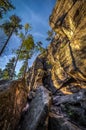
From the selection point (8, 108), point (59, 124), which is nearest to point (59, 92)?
point (59, 124)

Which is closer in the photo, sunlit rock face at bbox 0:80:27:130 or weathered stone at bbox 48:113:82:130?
sunlit rock face at bbox 0:80:27:130

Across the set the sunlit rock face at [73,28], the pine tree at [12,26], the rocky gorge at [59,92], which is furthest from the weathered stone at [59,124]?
the pine tree at [12,26]

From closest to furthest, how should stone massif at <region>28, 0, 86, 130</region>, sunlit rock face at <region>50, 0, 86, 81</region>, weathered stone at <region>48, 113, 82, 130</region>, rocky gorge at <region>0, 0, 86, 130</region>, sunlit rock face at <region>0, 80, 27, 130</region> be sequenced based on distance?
sunlit rock face at <region>0, 80, 27, 130</region> < rocky gorge at <region>0, 0, 86, 130</region> < weathered stone at <region>48, 113, 82, 130</region> < stone massif at <region>28, 0, 86, 130</region> < sunlit rock face at <region>50, 0, 86, 81</region>

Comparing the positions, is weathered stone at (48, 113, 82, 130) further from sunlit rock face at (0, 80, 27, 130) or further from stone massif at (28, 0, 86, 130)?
sunlit rock face at (0, 80, 27, 130)

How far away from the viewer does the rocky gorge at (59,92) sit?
823 centimetres

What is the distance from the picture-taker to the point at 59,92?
26047mm

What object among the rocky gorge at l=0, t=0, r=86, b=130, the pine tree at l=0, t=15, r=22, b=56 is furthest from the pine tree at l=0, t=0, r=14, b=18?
the pine tree at l=0, t=15, r=22, b=56

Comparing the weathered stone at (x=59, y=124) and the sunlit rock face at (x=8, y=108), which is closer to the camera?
the sunlit rock face at (x=8, y=108)

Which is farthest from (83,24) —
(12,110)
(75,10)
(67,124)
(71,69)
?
(12,110)

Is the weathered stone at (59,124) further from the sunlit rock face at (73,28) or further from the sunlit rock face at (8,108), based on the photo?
the sunlit rock face at (73,28)

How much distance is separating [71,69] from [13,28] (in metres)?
14.2

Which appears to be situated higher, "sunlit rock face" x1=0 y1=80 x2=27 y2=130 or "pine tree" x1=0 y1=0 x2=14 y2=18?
"pine tree" x1=0 y1=0 x2=14 y2=18

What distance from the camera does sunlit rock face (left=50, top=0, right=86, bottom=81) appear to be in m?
14.4

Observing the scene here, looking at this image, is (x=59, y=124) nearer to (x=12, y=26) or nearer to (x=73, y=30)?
(x=73, y=30)
